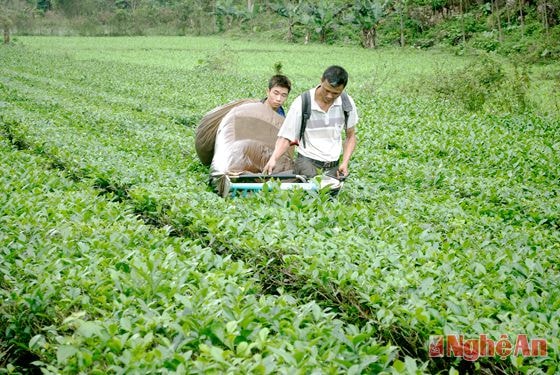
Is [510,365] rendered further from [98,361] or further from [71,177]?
[71,177]

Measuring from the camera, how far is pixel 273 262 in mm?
4488

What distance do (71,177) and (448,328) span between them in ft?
17.9

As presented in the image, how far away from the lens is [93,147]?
8391 mm

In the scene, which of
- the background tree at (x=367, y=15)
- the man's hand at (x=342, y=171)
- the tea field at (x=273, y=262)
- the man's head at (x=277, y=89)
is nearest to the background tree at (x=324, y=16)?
the background tree at (x=367, y=15)

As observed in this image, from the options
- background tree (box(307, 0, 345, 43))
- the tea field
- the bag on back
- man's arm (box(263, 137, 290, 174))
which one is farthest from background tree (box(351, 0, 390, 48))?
man's arm (box(263, 137, 290, 174))

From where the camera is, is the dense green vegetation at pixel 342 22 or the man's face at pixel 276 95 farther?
the dense green vegetation at pixel 342 22

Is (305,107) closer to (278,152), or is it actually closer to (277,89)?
(278,152)

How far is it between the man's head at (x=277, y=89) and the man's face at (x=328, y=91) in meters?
1.44

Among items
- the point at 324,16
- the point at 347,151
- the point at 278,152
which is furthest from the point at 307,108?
the point at 324,16

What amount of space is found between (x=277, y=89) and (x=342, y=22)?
3990 centimetres

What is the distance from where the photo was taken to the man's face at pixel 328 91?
19.4ft

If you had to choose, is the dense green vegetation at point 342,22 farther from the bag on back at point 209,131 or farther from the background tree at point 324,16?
the bag on back at point 209,131

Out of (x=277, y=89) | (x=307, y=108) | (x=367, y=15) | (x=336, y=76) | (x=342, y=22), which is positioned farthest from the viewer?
(x=342, y=22)

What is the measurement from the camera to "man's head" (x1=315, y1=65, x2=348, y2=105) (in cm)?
582
